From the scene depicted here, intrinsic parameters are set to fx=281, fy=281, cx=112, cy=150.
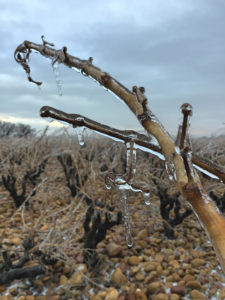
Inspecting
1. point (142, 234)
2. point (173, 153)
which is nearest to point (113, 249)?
point (142, 234)

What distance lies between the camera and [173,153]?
→ 398 millimetres

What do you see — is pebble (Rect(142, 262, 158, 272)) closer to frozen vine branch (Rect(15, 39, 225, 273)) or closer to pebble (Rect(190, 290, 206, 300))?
pebble (Rect(190, 290, 206, 300))

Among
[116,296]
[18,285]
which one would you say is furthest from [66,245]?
[116,296]

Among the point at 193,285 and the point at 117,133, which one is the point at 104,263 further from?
the point at 117,133

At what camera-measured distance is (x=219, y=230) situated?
34 centimetres

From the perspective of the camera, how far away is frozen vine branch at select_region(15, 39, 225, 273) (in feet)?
1.12

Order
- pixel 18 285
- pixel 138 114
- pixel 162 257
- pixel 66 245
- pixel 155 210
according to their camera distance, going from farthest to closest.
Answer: pixel 155 210
pixel 162 257
pixel 66 245
pixel 18 285
pixel 138 114

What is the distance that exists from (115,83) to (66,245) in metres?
2.16

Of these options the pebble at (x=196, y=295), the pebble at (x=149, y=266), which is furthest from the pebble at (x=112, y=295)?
the pebble at (x=196, y=295)

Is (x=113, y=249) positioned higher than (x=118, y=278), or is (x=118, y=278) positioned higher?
(x=113, y=249)

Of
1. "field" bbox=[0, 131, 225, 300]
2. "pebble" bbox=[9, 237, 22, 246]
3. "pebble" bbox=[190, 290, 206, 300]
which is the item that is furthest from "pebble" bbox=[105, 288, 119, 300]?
"pebble" bbox=[9, 237, 22, 246]

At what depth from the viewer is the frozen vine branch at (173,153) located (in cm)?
34

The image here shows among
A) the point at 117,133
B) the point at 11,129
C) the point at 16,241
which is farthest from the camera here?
the point at 11,129

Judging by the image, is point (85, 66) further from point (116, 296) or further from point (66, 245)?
point (66, 245)
